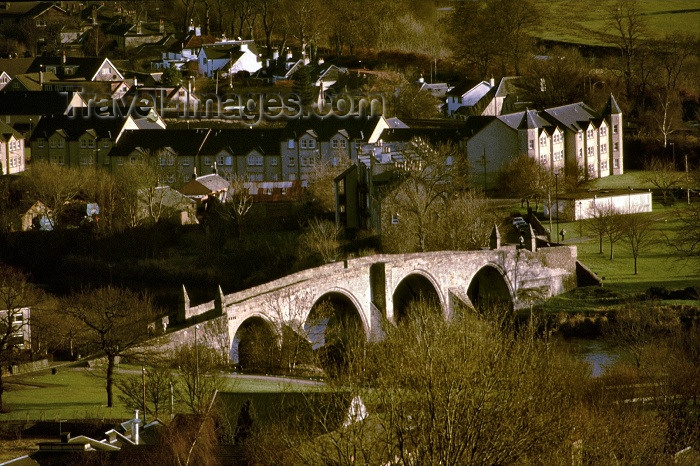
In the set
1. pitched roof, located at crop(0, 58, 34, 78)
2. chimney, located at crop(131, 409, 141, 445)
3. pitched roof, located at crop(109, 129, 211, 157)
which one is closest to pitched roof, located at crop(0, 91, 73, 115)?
pitched roof, located at crop(0, 58, 34, 78)

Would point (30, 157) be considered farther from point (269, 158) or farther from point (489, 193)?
point (489, 193)

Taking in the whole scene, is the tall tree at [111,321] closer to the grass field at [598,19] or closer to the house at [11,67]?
the house at [11,67]

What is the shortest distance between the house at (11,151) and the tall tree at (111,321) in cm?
2866

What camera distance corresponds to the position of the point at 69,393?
3275cm

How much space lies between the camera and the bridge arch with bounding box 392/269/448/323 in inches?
1906

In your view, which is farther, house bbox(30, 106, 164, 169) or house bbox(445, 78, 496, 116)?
house bbox(445, 78, 496, 116)

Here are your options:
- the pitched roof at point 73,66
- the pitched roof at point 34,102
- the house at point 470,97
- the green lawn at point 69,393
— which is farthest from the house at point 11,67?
the green lawn at point 69,393

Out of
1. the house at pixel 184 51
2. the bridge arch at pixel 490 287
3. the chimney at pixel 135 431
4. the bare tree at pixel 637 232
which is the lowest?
the chimney at pixel 135 431

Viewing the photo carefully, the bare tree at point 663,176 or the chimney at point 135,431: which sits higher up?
the bare tree at point 663,176

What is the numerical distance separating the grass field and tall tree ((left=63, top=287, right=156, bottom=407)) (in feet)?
169

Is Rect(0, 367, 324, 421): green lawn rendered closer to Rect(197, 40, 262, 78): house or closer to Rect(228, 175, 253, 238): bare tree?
Rect(228, 175, 253, 238): bare tree

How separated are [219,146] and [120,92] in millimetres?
15473

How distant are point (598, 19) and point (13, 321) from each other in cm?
6337

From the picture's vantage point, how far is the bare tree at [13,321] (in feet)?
113
